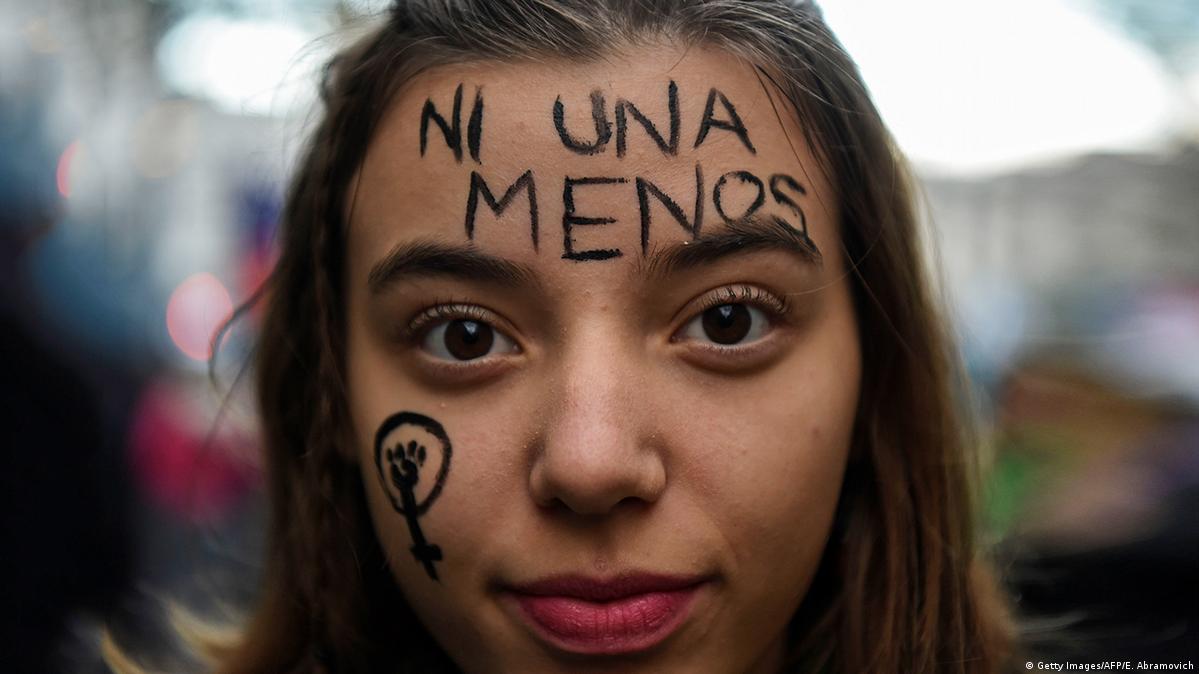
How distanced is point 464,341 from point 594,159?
312 mm

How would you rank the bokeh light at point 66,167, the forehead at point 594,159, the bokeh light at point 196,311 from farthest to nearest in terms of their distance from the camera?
the bokeh light at point 196,311, the bokeh light at point 66,167, the forehead at point 594,159

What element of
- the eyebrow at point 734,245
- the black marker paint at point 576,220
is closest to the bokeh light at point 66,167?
the black marker paint at point 576,220

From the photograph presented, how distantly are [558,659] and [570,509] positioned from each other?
214 mm

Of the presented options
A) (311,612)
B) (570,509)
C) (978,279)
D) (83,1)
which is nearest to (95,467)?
(311,612)

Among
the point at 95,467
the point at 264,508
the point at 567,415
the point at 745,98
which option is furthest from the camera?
the point at 95,467

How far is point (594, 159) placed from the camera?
127 cm

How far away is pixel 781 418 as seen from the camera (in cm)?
128

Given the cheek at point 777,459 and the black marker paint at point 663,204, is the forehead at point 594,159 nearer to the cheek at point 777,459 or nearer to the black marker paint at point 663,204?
the black marker paint at point 663,204

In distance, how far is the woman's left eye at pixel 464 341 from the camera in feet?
4.28

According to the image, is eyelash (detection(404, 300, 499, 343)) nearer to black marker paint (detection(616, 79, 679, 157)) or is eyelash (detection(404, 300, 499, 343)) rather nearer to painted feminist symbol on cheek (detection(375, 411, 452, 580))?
painted feminist symbol on cheek (detection(375, 411, 452, 580))

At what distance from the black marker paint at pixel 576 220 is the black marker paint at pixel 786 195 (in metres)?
0.22

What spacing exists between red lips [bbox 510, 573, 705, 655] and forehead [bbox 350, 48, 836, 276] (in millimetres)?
422

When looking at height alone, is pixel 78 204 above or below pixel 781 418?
above

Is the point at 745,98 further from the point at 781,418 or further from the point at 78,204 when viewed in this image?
the point at 78,204
